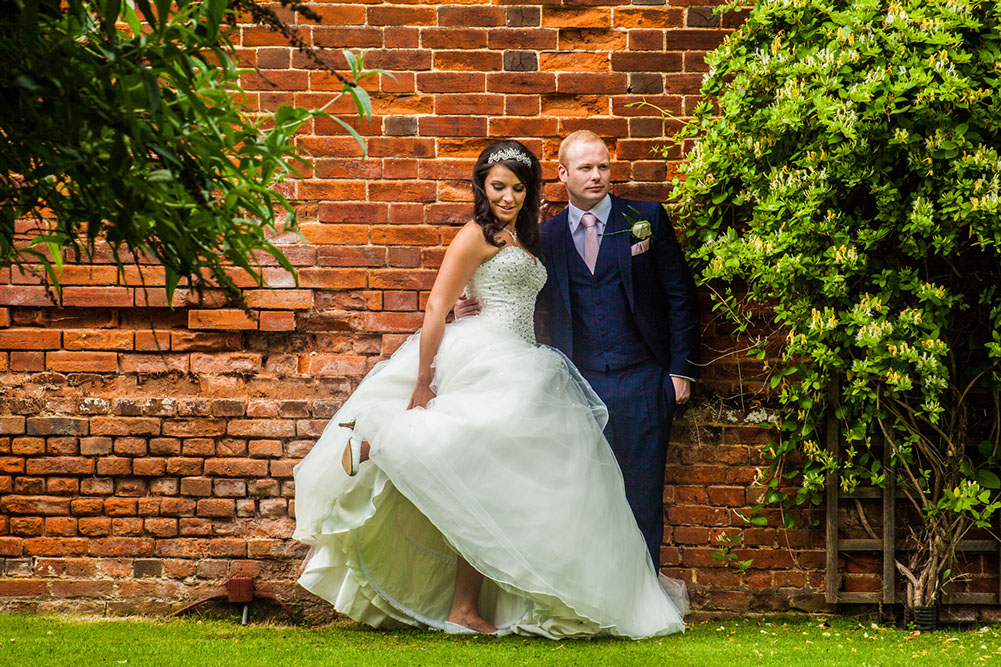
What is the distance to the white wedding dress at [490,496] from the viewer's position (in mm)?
3193

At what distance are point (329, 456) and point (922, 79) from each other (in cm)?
277

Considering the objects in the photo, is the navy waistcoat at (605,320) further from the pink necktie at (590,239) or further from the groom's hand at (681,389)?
the groom's hand at (681,389)

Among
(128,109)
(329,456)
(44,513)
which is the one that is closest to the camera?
(128,109)

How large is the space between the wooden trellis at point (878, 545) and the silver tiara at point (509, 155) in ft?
5.90

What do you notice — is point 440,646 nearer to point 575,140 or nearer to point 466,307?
point 466,307

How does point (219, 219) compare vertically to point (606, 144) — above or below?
below

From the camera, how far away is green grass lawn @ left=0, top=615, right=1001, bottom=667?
10.2ft

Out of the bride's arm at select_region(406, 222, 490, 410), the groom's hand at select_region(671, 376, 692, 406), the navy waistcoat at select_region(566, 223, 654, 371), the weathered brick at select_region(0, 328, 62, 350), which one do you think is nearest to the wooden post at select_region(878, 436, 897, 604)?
the groom's hand at select_region(671, 376, 692, 406)

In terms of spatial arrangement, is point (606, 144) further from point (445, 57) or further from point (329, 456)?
point (329, 456)

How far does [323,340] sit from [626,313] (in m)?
1.43

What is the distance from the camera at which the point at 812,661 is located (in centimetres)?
313

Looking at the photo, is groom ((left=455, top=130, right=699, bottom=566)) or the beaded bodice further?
groom ((left=455, top=130, right=699, bottom=566))

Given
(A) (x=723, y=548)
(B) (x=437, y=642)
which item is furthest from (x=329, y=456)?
(A) (x=723, y=548)

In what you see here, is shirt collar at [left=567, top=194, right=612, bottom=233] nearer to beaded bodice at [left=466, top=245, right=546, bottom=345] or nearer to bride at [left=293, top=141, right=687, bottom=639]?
bride at [left=293, top=141, right=687, bottom=639]
